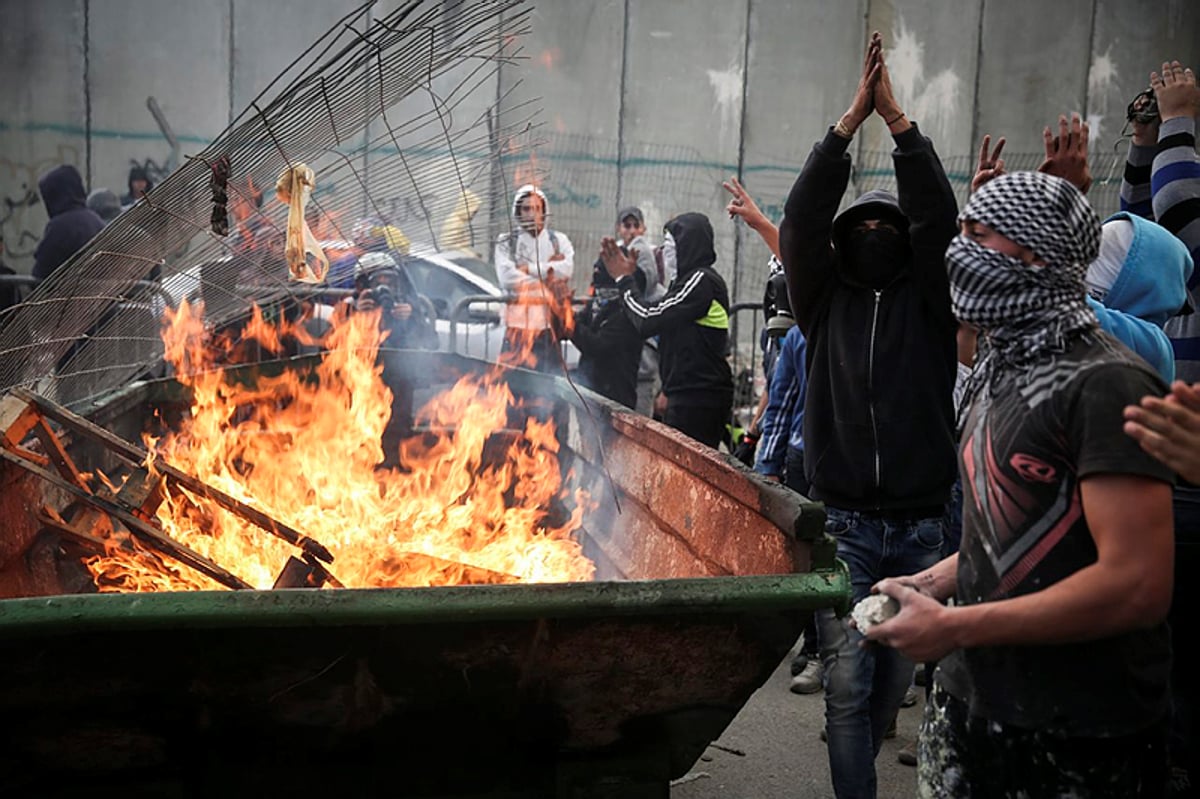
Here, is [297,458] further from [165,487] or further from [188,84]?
[188,84]

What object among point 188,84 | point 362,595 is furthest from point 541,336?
point 188,84

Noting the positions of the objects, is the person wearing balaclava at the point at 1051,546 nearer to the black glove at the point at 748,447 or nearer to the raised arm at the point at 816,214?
the raised arm at the point at 816,214

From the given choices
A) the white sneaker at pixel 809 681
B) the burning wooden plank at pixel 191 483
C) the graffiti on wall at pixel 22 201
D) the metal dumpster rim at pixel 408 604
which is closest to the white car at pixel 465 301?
the white sneaker at pixel 809 681

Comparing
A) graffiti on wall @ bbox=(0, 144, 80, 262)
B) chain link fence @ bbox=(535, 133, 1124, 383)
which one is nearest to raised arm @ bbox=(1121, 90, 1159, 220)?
chain link fence @ bbox=(535, 133, 1124, 383)

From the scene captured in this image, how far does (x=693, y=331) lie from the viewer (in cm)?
649

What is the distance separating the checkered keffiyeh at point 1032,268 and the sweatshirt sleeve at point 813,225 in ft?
4.60

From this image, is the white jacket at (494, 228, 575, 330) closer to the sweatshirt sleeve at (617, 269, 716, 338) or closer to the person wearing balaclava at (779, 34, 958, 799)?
the sweatshirt sleeve at (617, 269, 716, 338)

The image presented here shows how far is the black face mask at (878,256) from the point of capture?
348cm

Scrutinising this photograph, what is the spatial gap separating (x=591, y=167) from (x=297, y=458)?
1098 cm

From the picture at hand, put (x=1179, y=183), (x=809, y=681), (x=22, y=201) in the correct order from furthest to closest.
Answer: (x=22, y=201)
(x=809, y=681)
(x=1179, y=183)

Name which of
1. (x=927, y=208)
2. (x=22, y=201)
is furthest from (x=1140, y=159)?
(x=22, y=201)

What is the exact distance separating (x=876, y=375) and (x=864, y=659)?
36.7 inches

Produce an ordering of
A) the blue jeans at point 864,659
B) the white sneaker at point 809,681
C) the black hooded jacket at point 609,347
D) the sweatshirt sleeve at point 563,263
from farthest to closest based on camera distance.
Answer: the sweatshirt sleeve at point 563,263 < the black hooded jacket at point 609,347 < the white sneaker at point 809,681 < the blue jeans at point 864,659

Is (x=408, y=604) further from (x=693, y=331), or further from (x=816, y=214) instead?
(x=693, y=331)
